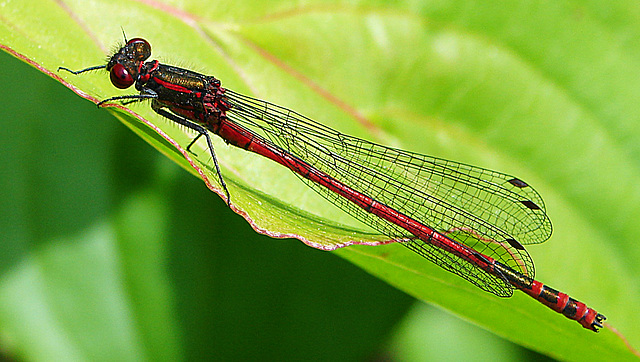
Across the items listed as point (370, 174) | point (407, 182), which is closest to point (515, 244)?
point (407, 182)

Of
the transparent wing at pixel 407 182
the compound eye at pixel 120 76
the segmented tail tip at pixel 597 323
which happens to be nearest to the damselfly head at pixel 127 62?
the compound eye at pixel 120 76

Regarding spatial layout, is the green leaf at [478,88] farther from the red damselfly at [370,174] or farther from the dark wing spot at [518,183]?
the dark wing spot at [518,183]

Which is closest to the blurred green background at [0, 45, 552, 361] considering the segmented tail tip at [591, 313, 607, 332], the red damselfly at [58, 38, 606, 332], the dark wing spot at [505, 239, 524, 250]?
the red damselfly at [58, 38, 606, 332]

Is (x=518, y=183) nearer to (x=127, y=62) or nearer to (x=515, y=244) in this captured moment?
(x=515, y=244)

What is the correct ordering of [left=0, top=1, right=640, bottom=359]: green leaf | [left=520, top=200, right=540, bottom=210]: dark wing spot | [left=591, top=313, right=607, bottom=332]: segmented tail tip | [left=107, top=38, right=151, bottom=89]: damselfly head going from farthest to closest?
[left=520, top=200, right=540, bottom=210]: dark wing spot → [left=0, top=1, right=640, bottom=359]: green leaf → [left=107, top=38, right=151, bottom=89]: damselfly head → [left=591, top=313, right=607, bottom=332]: segmented tail tip

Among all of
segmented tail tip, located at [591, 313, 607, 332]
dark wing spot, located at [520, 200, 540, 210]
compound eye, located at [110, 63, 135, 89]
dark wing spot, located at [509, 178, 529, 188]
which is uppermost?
compound eye, located at [110, 63, 135, 89]

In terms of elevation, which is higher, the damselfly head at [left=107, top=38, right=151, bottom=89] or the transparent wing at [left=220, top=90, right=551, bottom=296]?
the damselfly head at [left=107, top=38, right=151, bottom=89]

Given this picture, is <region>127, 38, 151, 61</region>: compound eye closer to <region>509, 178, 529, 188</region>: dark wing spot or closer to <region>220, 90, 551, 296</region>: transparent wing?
<region>220, 90, 551, 296</region>: transparent wing
